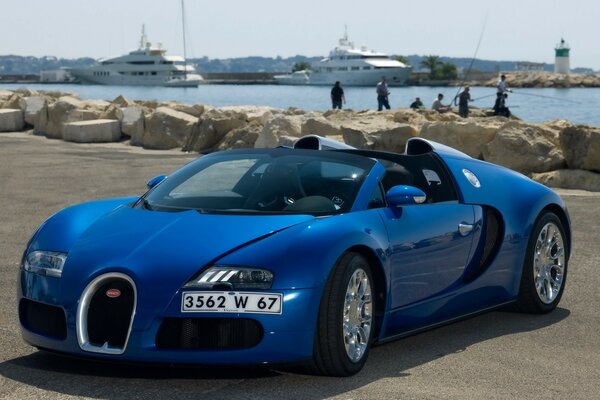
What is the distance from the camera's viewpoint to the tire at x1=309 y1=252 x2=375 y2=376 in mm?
6051

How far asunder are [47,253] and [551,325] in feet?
11.2

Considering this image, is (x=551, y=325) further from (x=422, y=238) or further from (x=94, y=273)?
(x=94, y=273)

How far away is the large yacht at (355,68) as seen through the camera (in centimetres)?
13300

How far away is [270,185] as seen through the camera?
23.0ft

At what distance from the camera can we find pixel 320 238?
6.15 m

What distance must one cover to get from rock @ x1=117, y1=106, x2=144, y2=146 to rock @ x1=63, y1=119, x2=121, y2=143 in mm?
244

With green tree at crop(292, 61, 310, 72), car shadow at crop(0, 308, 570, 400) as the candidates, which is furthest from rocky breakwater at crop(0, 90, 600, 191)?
green tree at crop(292, 61, 310, 72)

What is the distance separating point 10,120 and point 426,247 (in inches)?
1076

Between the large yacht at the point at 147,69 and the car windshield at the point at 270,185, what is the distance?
134 metres

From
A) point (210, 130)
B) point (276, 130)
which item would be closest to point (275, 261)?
point (276, 130)

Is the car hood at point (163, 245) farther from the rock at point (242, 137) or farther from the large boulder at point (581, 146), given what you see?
the rock at point (242, 137)

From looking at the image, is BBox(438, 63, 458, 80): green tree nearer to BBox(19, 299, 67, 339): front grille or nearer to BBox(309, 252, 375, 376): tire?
BBox(309, 252, 375, 376): tire

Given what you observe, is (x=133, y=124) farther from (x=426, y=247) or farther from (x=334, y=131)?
(x=426, y=247)

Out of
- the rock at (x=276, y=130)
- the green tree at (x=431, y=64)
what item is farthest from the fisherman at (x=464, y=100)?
the green tree at (x=431, y=64)
